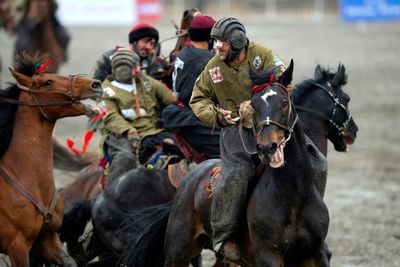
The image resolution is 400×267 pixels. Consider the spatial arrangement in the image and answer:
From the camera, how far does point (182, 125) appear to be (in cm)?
902

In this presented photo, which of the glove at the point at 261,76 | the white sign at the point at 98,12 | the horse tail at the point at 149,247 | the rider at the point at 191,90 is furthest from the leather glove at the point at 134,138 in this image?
the white sign at the point at 98,12

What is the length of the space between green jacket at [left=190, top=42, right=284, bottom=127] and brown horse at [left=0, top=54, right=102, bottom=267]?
0.89m

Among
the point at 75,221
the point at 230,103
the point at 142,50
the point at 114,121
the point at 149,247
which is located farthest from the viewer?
the point at 142,50

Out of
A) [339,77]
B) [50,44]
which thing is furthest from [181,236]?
[50,44]

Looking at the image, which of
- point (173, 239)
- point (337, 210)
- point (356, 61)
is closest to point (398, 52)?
point (356, 61)

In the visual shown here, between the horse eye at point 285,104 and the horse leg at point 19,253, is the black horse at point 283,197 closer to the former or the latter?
the horse eye at point 285,104

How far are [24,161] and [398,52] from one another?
2304 cm

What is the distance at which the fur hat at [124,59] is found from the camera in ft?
31.9

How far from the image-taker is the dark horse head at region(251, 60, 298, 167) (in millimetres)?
6602

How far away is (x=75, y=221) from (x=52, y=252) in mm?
1174

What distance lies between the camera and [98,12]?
41000mm

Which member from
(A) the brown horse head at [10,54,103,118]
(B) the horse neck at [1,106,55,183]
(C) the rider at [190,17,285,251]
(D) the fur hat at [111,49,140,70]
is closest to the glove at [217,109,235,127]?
(C) the rider at [190,17,285,251]

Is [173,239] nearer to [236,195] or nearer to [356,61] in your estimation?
[236,195]

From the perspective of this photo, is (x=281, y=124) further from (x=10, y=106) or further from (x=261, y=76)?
(x=10, y=106)
